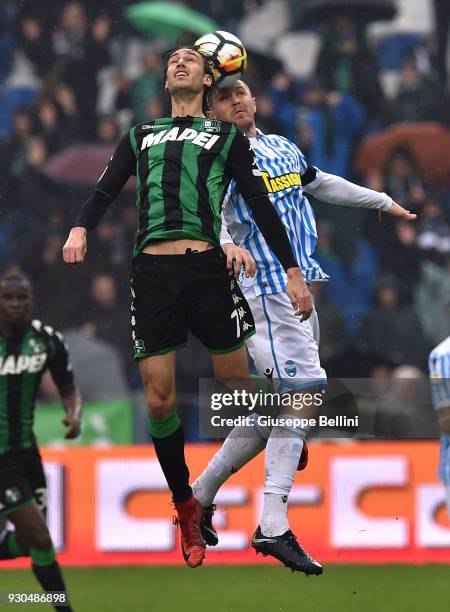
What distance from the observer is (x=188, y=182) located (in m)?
6.60

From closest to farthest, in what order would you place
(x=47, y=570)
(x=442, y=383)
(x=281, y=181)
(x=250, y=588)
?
(x=281, y=181) → (x=47, y=570) → (x=442, y=383) → (x=250, y=588)

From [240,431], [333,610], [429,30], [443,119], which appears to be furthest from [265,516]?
[429,30]

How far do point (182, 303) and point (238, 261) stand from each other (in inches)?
13.8

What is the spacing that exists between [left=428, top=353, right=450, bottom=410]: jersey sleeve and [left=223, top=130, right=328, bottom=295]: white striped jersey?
1.94 metres

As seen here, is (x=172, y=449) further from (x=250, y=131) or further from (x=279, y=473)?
(x=250, y=131)

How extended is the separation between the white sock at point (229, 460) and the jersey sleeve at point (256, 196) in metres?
1.08

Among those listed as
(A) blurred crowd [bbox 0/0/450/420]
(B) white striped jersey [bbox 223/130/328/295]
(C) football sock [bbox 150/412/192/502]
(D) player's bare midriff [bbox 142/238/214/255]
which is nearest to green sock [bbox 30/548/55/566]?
(C) football sock [bbox 150/412/192/502]

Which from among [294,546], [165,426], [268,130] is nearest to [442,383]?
[294,546]

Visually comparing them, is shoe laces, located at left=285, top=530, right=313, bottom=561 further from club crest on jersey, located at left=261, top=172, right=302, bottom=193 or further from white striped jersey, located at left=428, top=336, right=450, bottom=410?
white striped jersey, located at left=428, top=336, right=450, bottom=410

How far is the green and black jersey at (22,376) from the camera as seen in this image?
8016 millimetres

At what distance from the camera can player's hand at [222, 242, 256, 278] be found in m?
6.39

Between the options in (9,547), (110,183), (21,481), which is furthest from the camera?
(9,547)

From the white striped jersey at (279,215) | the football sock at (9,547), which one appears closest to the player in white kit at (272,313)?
the white striped jersey at (279,215)

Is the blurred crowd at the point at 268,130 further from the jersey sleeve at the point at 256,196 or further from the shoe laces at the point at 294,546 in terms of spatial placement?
the jersey sleeve at the point at 256,196
